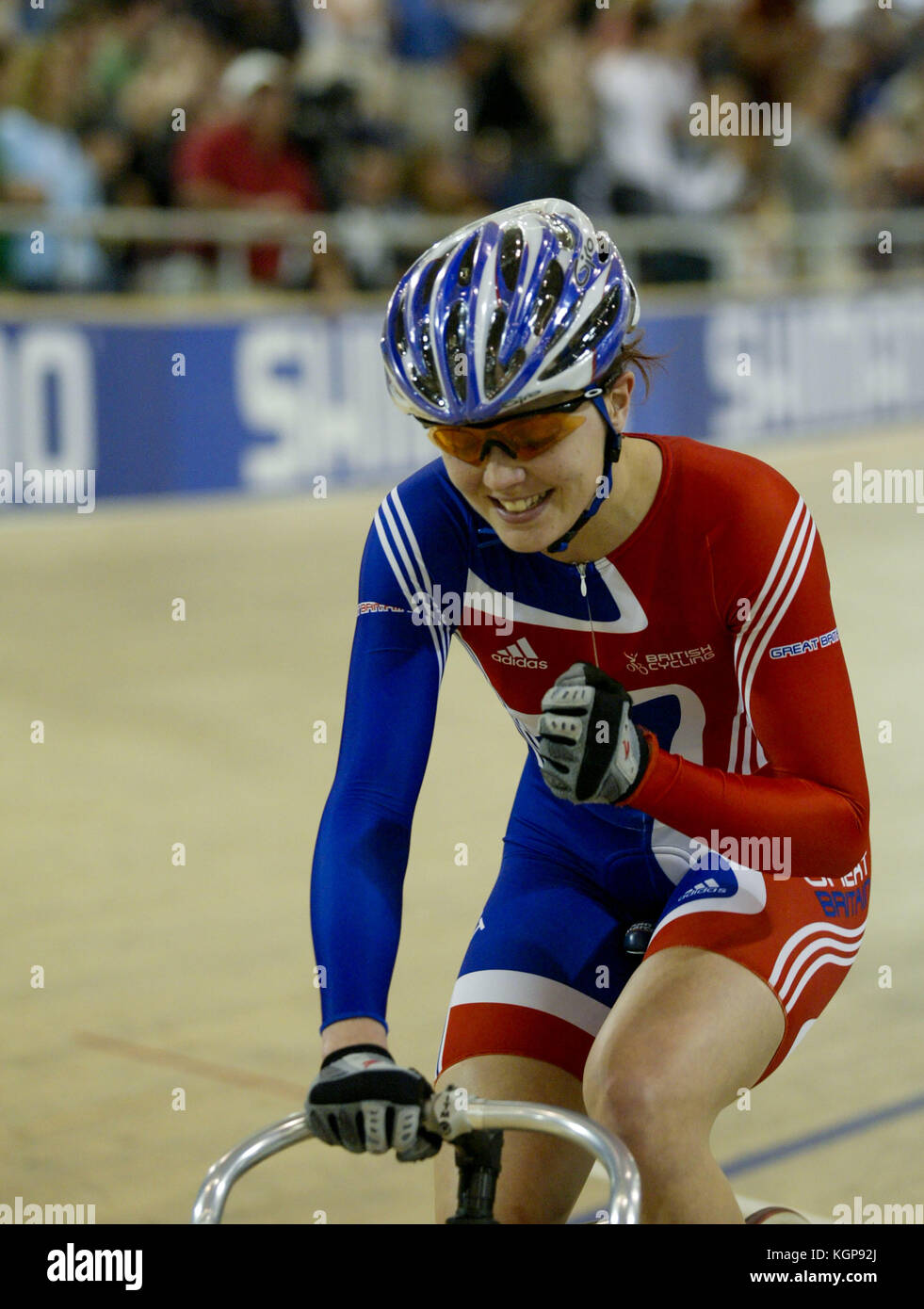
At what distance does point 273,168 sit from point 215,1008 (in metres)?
7.18

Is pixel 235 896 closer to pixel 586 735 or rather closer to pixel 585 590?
pixel 585 590

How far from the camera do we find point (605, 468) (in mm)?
2102

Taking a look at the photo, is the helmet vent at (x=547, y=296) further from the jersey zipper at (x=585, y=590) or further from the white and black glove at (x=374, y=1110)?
the white and black glove at (x=374, y=1110)

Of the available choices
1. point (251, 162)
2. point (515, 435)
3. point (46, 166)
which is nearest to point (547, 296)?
point (515, 435)

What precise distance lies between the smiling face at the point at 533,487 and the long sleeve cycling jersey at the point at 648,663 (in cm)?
→ 19

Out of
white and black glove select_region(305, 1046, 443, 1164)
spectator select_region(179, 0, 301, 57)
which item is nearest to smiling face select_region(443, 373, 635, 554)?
white and black glove select_region(305, 1046, 443, 1164)

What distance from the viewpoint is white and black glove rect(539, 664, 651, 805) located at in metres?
1.81

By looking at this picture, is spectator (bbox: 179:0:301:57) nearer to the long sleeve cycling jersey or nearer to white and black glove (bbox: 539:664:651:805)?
the long sleeve cycling jersey

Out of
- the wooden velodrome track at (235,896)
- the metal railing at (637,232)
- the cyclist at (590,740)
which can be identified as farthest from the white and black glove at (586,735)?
the metal railing at (637,232)

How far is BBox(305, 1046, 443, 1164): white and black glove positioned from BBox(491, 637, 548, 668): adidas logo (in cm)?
70

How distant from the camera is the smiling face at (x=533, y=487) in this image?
77.7 inches
